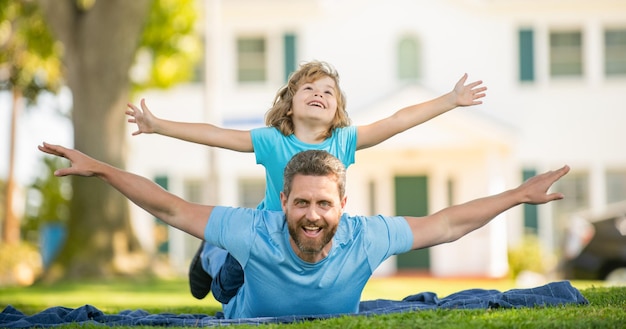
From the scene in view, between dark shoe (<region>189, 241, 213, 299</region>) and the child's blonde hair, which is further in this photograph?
dark shoe (<region>189, 241, 213, 299</region>)

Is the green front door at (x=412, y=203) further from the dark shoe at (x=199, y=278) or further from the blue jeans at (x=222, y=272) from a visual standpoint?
the blue jeans at (x=222, y=272)

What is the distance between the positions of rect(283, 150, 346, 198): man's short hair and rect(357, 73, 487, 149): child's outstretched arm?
4.52ft

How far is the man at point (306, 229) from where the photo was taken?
548 cm

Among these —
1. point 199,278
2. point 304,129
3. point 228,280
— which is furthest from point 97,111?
point 228,280

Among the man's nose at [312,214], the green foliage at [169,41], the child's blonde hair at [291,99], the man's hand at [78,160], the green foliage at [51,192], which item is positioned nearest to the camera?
the man's nose at [312,214]

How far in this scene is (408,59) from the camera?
23406mm

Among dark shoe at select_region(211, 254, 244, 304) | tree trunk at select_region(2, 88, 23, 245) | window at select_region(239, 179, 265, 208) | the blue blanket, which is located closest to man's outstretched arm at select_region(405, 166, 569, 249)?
the blue blanket

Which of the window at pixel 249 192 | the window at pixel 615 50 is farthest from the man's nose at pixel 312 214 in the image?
the window at pixel 615 50

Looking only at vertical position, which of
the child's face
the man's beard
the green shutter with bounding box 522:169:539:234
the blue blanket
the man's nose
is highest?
the child's face

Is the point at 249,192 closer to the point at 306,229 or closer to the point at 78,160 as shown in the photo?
the point at 78,160

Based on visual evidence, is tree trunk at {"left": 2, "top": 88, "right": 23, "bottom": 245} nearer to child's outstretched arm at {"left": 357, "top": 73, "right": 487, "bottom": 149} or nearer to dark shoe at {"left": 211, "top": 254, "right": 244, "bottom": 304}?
child's outstretched arm at {"left": 357, "top": 73, "right": 487, "bottom": 149}

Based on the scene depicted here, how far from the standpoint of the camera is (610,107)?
922 inches

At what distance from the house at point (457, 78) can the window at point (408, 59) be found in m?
0.02

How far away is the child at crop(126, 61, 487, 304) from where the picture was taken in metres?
6.67
